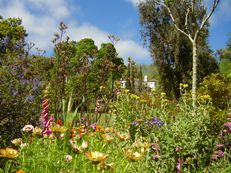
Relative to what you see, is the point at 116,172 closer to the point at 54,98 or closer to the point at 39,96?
the point at 39,96

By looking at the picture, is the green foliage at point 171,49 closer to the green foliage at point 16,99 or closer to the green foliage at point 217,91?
the green foliage at point 217,91

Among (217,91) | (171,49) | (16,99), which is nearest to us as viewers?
(16,99)

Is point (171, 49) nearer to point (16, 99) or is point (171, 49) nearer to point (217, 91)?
point (217, 91)

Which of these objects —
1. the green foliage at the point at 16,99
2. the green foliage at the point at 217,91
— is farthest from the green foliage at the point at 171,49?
the green foliage at the point at 16,99

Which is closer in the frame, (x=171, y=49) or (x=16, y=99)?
(x=16, y=99)

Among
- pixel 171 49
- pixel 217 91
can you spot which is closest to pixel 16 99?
pixel 217 91

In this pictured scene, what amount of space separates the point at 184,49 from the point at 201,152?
23.7 meters

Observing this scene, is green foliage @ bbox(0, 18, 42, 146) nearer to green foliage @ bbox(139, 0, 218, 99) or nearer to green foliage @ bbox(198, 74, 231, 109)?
green foliage @ bbox(198, 74, 231, 109)

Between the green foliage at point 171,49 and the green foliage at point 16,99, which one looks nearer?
the green foliage at point 16,99

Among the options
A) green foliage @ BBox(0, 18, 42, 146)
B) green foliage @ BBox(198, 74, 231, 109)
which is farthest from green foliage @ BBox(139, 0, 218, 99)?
green foliage @ BBox(0, 18, 42, 146)

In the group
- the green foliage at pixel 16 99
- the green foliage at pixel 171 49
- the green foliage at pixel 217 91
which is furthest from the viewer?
the green foliage at pixel 171 49

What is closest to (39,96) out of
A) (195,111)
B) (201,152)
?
(195,111)

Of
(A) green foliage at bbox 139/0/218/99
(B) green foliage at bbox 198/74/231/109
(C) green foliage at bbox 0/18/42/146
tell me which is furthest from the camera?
(A) green foliage at bbox 139/0/218/99

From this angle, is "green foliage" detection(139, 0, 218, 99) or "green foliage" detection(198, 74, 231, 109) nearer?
"green foliage" detection(198, 74, 231, 109)
